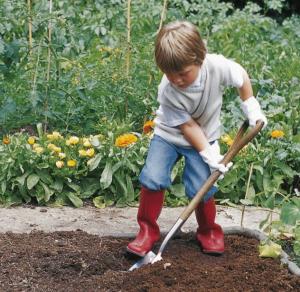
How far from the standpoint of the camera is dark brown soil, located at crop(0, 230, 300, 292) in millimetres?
3932

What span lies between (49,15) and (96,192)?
1.22m

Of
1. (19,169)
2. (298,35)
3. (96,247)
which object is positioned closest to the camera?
(96,247)

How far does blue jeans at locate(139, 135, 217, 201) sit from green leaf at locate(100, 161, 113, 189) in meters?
1.06

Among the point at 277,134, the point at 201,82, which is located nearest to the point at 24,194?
the point at 277,134

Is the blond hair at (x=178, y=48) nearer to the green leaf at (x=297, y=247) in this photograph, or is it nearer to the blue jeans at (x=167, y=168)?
the blue jeans at (x=167, y=168)

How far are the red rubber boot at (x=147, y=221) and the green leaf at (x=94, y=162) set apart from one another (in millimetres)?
1010

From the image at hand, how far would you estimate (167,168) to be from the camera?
167 inches

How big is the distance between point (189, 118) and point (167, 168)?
0.95ft

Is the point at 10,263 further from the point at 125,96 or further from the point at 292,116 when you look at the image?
the point at 292,116

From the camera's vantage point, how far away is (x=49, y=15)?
5785mm

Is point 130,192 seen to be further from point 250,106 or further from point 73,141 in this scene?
point 250,106

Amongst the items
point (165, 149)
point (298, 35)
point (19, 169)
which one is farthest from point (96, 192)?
point (298, 35)

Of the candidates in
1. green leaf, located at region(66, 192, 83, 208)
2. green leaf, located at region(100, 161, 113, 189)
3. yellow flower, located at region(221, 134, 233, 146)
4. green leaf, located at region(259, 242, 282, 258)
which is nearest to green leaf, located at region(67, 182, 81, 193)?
green leaf, located at region(66, 192, 83, 208)

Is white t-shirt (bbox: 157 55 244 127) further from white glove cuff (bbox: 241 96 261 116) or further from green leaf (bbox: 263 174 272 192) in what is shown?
green leaf (bbox: 263 174 272 192)
